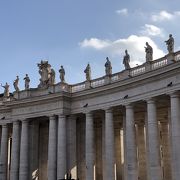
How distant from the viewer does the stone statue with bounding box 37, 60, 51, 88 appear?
8081 cm

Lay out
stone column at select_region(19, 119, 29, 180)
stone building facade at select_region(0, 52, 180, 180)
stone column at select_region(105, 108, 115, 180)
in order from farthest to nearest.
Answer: stone column at select_region(19, 119, 29, 180)
stone column at select_region(105, 108, 115, 180)
stone building facade at select_region(0, 52, 180, 180)

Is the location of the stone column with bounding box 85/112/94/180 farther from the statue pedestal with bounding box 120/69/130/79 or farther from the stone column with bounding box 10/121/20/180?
the stone column with bounding box 10/121/20/180

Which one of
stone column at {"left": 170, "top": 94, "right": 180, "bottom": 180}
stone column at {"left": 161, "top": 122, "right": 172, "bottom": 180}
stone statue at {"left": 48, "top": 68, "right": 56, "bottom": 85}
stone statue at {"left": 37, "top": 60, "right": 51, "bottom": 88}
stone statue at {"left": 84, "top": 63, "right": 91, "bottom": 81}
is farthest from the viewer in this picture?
stone statue at {"left": 37, "top": 60, "right": 51, "bottom": 88}

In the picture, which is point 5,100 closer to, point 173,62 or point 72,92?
point 72,92

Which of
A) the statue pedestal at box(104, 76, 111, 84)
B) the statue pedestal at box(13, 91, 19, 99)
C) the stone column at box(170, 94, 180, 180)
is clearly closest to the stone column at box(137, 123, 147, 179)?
the statue pedestal at box(104, 76, 111, 84)

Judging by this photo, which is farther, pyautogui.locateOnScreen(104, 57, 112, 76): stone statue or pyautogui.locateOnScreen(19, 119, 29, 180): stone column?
pyautogui.locateOnScreen(19, 119, 29, 180): stone column

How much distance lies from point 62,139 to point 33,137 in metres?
9.87

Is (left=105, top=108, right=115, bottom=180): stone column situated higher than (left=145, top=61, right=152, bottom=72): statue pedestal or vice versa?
(left=145, top=61, right=152, bottom=72): statue pedestal

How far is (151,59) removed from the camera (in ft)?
206

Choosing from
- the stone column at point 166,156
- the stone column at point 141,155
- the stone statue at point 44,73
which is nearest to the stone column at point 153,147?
the stone column at point 166,156

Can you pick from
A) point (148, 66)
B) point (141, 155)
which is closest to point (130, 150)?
point (148, 66)

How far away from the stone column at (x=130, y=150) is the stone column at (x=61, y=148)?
14105mm

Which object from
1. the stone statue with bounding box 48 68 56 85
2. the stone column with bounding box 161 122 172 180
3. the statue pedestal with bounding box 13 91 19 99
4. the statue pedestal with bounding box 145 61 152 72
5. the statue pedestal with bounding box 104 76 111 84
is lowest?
the stone column with bounding box 161 122 172 180

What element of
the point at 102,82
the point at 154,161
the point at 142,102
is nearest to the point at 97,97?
the point at 102,82
